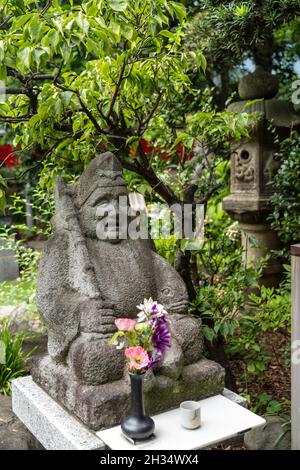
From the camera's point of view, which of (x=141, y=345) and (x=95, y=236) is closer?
(x=141, y=345)

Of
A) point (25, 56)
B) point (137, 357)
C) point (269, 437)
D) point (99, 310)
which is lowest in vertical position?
point (269, 437)

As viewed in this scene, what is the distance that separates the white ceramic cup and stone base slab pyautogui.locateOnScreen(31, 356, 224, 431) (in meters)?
0.19

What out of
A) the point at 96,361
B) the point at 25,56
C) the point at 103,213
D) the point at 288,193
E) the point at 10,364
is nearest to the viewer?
the point at 25,56

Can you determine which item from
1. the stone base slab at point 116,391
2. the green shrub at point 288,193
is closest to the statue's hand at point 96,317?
the stone base slab at point 116,391

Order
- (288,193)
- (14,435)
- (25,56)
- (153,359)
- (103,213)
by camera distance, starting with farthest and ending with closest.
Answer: (288,193) < (14,435) < (103,213) < (153,359) < (25,56)

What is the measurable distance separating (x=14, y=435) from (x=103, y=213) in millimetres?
1379

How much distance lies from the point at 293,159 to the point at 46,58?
9.98 ft

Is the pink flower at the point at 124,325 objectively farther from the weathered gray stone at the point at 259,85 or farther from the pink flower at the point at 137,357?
the weathered gray stone at the point at 259,85

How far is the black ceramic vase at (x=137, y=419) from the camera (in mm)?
2166

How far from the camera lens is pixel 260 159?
17.1ft

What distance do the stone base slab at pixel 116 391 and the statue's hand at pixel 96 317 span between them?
264 mm

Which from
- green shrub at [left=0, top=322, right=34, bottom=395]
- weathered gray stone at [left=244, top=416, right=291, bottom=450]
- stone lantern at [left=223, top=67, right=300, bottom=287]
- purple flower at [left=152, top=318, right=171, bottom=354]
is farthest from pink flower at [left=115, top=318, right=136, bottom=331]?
stone lantern at [left=223, top=67, right=300, bottom=287]

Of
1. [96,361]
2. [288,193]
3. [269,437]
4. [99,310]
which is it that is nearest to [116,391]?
[96,361]

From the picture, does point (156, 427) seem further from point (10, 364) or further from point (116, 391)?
point (10, 364)
